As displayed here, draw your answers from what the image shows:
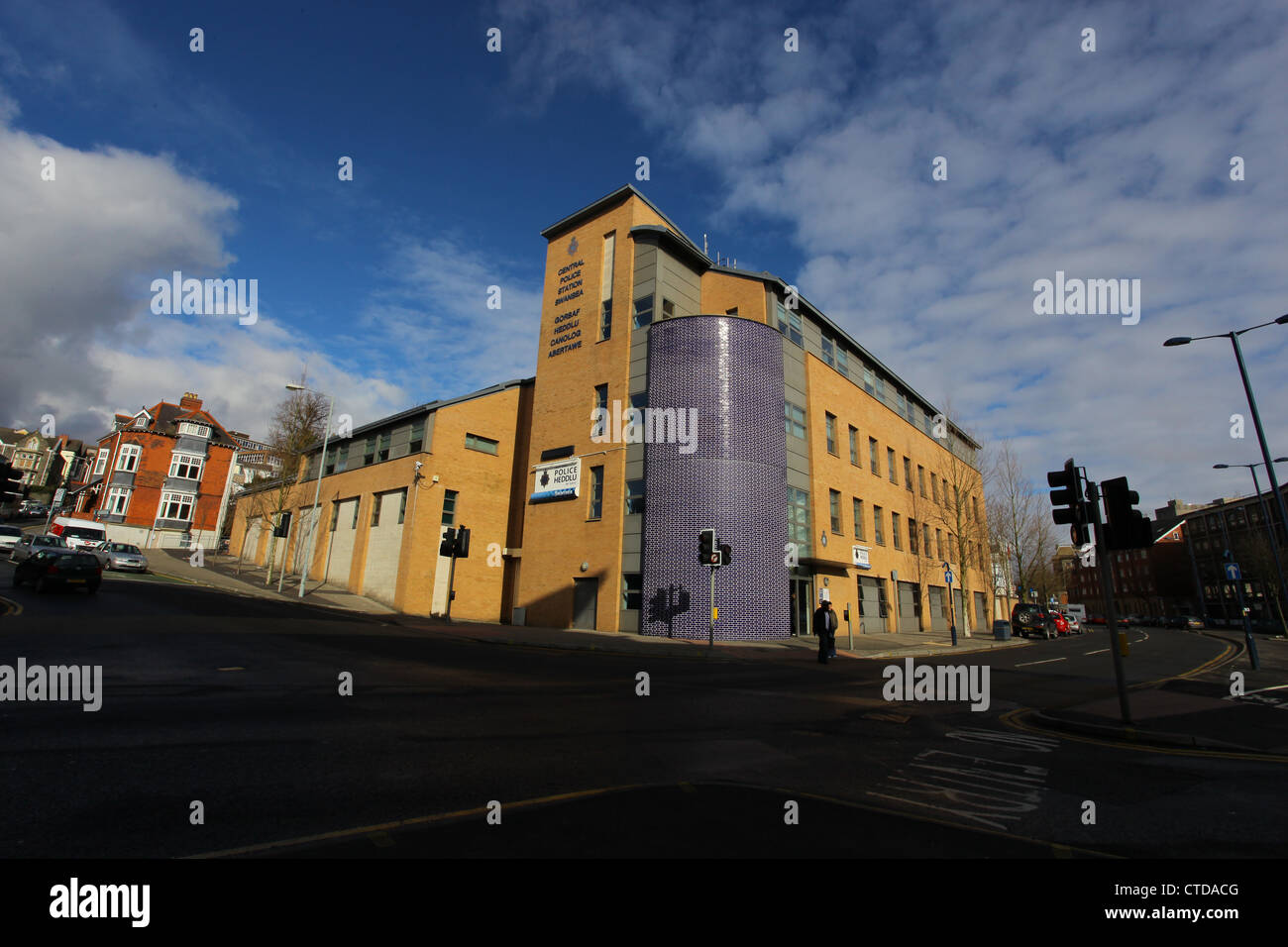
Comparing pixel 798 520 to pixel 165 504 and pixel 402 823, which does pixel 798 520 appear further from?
pixel 165 504

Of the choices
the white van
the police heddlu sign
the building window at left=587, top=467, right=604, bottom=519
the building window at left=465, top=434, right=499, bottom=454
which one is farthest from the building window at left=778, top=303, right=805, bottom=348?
the white van

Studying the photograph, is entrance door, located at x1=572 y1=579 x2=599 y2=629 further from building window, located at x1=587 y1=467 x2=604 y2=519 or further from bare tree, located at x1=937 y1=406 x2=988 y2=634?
bare tree, located at x1=937 y1=406 x2=988 y2=634

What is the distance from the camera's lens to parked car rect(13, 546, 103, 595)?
18.1 metres

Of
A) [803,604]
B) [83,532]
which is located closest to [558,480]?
[803,604]

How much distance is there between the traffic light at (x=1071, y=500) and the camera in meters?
8.73

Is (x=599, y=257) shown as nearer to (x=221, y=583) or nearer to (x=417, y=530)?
(x=417, y=530)

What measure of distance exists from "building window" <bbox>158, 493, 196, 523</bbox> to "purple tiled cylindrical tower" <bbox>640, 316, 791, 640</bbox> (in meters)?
52.8

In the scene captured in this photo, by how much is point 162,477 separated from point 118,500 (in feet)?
12.0

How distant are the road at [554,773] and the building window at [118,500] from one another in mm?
54090

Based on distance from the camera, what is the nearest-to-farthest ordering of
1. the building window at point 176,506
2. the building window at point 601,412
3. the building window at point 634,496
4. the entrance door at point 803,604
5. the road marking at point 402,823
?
1. the road marking at point 402,823
2. the building window at point 634,496
3. the entrance door at point 803,604
4. the building window at point 601,412
5. the building window at point 176,506

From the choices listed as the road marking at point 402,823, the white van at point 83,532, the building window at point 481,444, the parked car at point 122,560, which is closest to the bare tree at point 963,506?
the building window at point 481,444

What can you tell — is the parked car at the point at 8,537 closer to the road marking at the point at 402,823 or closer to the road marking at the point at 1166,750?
the road marking at the point at 402,823

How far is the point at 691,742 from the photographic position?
6152mm
